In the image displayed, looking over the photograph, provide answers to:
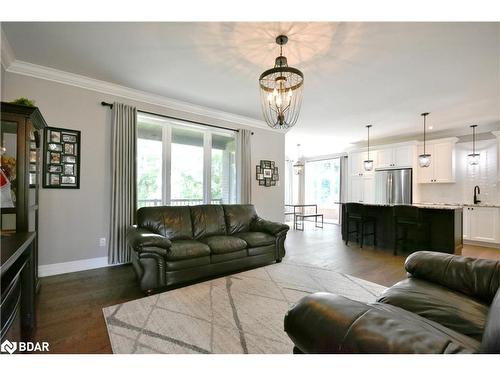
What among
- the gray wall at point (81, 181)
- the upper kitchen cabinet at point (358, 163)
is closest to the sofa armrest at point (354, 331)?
the gray wall at point (81, 181)

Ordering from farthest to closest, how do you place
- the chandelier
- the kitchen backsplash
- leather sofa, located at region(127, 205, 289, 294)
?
1. the kitchen backsplash
2. leather sofa, located at region(127, 205, 289, 294)
3. the chandelier

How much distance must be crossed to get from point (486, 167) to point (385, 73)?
13.8 ft

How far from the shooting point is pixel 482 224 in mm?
5020

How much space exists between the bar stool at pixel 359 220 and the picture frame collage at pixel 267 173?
1.72 metres

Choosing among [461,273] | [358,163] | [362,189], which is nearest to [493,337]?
[461,273]

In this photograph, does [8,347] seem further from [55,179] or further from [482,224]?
[482,224]

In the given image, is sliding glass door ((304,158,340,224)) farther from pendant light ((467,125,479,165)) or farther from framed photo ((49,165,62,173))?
framed photo ((49,165,62,173))

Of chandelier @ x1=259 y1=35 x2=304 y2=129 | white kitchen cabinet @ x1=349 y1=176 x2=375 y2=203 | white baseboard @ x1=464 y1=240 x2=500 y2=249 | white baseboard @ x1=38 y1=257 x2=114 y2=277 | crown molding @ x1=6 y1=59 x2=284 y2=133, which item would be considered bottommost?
white baseboard @ x1=464 y1=240 x2=500 y2=249

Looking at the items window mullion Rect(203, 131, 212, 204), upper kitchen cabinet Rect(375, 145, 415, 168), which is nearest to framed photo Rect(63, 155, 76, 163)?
window mullion Rect(203, 131, 212, 204)

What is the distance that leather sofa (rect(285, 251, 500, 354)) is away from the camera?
0.77m

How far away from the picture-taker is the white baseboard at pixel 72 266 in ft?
10.0

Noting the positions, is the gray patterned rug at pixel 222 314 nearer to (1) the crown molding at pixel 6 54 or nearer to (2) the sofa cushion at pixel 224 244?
(2) the sofa cushion at pixel 224 244

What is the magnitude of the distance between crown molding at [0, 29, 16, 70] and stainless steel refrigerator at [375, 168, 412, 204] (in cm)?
737

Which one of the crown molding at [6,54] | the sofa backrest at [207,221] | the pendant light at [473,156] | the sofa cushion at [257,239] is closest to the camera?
the crown molding at [6,54]
